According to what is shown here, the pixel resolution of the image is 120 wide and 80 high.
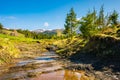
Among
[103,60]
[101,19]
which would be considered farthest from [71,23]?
[103,60]

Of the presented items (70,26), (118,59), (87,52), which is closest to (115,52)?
(118,59)

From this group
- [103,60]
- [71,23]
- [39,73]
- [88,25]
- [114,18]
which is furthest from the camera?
[71,23]

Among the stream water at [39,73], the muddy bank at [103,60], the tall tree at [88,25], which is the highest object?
the tall tree at [88,25]

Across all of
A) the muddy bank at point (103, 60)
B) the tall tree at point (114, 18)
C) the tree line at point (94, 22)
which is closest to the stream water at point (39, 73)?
the muddy bank at point (103, 60)

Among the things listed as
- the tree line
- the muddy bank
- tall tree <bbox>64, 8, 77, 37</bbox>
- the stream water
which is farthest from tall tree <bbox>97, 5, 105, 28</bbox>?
the stream water

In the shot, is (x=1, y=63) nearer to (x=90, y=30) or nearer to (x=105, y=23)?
(x=90, y=30)

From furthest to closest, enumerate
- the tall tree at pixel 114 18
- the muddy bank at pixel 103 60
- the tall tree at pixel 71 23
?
the tall tree at pixel 71 23 → the tall tree at pixel 114 18 → the muddy bank at pixel 103 60

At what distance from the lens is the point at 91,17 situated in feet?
209

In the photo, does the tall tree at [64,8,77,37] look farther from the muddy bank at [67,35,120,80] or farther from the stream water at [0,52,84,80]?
the stream water at [0,52,84,80]

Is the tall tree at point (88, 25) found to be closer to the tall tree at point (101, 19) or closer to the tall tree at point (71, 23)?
the tall tree at point (101, 19)

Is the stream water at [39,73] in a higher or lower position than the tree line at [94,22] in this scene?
lower

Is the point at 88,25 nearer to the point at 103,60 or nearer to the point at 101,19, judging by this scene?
the point at 101,19

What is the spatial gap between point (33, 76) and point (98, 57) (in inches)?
550

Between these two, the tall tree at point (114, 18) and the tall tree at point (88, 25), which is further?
the tall tree at point (114, 18)
